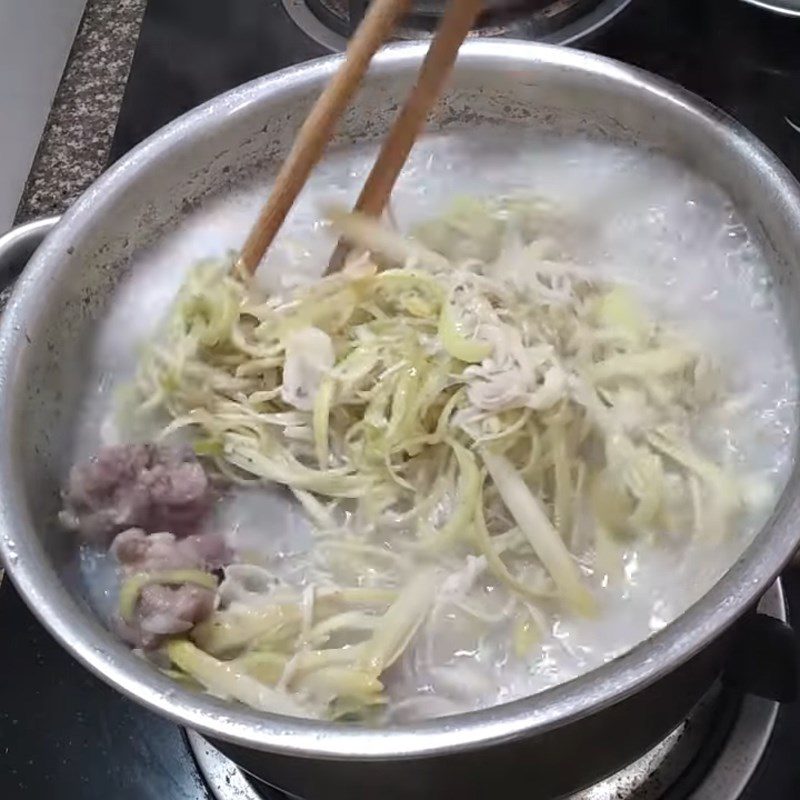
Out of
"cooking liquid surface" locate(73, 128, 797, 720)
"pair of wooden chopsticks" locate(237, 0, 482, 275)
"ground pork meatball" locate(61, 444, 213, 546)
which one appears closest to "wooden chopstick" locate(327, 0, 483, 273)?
"pair of wooden chopsticks" locate(237, 0, 482, 275)

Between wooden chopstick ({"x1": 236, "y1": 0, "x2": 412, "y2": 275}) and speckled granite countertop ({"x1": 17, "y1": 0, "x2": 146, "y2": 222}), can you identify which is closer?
wooden chopstick ({"x1": 236, "y1": 0, "x2": 412, "y2": 275})

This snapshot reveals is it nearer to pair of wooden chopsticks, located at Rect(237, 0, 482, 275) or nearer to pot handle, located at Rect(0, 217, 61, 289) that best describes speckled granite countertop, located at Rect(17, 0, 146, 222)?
pot handle, located at Rect(0, 217, 61, 289)

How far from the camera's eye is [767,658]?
2.88 ft

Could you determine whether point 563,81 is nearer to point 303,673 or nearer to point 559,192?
point 559,192

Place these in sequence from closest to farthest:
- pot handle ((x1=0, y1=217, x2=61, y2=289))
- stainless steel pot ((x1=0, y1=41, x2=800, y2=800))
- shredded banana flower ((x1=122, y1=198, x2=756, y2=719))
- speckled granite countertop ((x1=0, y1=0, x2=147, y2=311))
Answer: stainless steel pot ((x1=0, y1=41, x2=800, y2=800)) < shredded banana flower ((x1=122, y1=198, x2=756, y2=719)) < pot handle ((x1=0, y1=217, x2=61, y2=289)) < speckled granite countertop ((x1=0, y1=0, x2=147, y2=311))

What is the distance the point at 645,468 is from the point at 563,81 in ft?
1.41

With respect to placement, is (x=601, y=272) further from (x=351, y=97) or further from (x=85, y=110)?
(x=85, y=110)

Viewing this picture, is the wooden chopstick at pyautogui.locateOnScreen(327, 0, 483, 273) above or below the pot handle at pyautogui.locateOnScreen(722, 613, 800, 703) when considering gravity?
above

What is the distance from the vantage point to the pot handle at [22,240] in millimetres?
1007

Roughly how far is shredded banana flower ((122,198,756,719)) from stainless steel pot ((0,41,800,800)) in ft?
0.27

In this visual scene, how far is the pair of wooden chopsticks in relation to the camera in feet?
A: 2.91

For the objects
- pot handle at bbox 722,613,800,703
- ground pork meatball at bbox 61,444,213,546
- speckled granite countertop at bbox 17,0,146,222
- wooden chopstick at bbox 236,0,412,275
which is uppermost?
wooden chopstick at bbox 236,0,412,275

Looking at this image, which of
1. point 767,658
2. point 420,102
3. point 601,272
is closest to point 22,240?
point 420,102

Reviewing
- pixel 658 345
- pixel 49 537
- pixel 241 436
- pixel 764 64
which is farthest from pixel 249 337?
pixel 764 64
